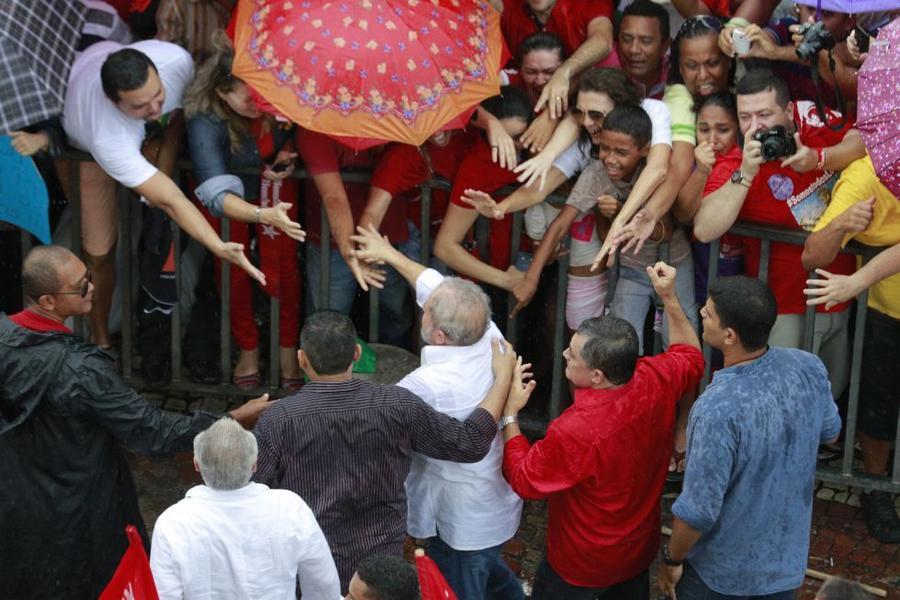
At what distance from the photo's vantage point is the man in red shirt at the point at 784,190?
666 cm

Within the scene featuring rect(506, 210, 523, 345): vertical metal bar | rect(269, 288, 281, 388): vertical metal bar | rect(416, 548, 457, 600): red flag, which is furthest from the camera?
rect(269, 288, 281, 388): vertical metal bar

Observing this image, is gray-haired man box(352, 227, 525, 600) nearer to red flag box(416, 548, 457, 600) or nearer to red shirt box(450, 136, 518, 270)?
red flag box(416, 548, 457, 600)

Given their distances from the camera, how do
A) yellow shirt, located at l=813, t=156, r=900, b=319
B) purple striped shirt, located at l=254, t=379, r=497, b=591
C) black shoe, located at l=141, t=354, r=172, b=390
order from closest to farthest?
purple striped shirt, located at l=254, t=379, r=497, b=591 → yellow shirt, located at l=813, t=156, r=900, b=319 → black shoe, located at l=141, t=354, r=172, b=390

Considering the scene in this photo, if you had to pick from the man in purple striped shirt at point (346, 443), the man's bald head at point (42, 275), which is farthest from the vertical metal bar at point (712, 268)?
the man's bald head at point (42, 275)

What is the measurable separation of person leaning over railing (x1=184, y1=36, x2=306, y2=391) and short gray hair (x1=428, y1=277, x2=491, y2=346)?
1.15 m

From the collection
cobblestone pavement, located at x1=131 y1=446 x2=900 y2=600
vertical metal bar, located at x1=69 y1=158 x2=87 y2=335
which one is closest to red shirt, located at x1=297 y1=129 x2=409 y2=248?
vertical metal bar, located at x1=69 y1=158 x2=87 y2=335

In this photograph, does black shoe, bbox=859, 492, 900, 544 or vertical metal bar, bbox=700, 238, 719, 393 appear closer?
vertical metal bar, bbox=700, 238, 719, 393

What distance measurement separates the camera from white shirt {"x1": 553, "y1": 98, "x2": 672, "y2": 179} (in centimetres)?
693

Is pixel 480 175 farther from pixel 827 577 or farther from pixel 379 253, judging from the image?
pixel 827 577

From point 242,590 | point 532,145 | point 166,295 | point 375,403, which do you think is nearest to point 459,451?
point 375,403

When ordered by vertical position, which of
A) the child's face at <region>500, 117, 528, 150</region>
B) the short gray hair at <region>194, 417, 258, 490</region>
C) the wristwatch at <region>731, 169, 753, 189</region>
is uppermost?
the child's face at <region>500, 117, 528, 150</region>

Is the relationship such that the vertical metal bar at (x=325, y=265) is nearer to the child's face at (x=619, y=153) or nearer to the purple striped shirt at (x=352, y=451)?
the child's face at (x=619, y=153)

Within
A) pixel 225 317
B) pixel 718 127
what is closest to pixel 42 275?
pixel 225 317

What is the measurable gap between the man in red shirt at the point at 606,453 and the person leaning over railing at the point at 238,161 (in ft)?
5.66
